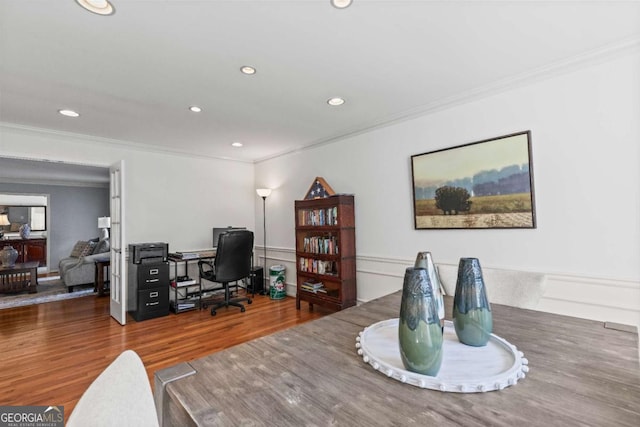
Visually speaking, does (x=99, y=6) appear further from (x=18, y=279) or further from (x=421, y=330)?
(x=18, y=279)

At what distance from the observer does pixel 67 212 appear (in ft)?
25.3

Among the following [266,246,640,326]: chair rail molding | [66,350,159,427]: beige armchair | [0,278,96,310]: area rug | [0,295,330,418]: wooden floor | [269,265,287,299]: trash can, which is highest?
[66,350,159,427]: beige armchair

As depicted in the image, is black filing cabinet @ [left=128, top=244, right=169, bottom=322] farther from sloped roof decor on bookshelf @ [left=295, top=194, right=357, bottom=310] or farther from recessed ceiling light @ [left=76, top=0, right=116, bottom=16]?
recessed ceiling light @ [left=76, top=0, right=116, bottom=16]

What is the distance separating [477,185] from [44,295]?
6734 mm

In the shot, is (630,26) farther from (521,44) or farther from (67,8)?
(67,8)

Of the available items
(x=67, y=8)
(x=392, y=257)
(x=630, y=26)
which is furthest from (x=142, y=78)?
(x=630, y=26)

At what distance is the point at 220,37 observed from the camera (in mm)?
1865

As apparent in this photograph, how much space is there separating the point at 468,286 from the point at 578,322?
669 millimetres

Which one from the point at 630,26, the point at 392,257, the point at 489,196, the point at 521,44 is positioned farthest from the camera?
the point at 392,257

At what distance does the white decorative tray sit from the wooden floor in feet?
6.53

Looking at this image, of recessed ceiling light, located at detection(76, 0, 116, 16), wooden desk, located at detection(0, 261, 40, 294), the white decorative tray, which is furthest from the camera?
wooden desk, located at detection(0, 261, 40, 294)

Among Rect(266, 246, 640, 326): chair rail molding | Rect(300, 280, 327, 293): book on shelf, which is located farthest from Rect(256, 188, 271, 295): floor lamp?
Rect(266, 246, 640, 326): chair rail molding

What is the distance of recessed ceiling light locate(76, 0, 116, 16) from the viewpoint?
5.09 ft

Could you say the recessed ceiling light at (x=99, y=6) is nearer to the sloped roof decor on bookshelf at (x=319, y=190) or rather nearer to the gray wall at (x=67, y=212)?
the sloped roof decor on bookshelf at (x=319, y=190)
